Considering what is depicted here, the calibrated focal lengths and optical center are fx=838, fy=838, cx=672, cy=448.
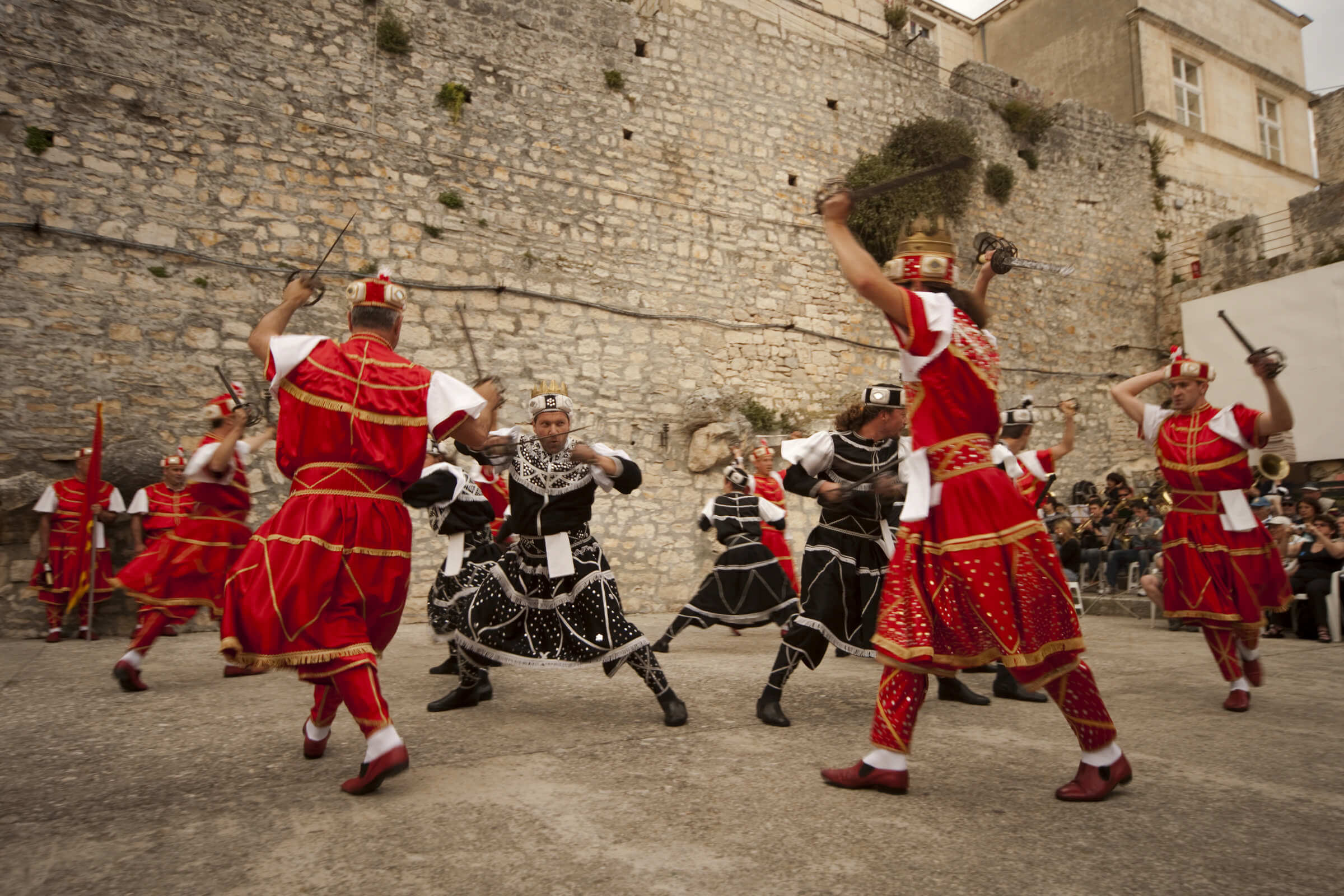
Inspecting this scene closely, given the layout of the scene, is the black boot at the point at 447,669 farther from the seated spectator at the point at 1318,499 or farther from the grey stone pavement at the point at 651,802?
the seated spectator at the point at 1318,499

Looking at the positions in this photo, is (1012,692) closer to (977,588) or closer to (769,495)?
(977,588)

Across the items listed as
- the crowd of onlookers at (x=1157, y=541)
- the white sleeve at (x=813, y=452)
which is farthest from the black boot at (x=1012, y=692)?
the white sleeve at (x=813, y=452)

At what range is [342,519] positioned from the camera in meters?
3.07

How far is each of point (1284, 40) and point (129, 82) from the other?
2621 centimetres

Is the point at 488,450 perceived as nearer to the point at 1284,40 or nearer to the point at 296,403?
the point at 296,403

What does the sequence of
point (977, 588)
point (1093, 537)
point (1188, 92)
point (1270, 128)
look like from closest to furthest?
point (977, 588)
point (1093, 537)
point (1188, 92)
point (1270, 128)

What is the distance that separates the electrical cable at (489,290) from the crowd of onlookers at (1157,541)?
3.54 meters

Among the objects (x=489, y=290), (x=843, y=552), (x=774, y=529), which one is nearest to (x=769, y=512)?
(x=774, y=529)

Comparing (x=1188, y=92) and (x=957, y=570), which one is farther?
(x=1188, y=92)

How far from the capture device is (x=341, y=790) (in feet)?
9.68

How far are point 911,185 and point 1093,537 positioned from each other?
6.61 meters

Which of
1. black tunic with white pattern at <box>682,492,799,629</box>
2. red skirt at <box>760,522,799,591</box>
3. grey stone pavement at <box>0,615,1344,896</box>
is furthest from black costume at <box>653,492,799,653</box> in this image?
grey stone pavement at <box>0,615,1344,896</box>

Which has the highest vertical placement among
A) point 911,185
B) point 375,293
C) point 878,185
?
point 911,185

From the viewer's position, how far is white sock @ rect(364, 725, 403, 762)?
2.85 m
